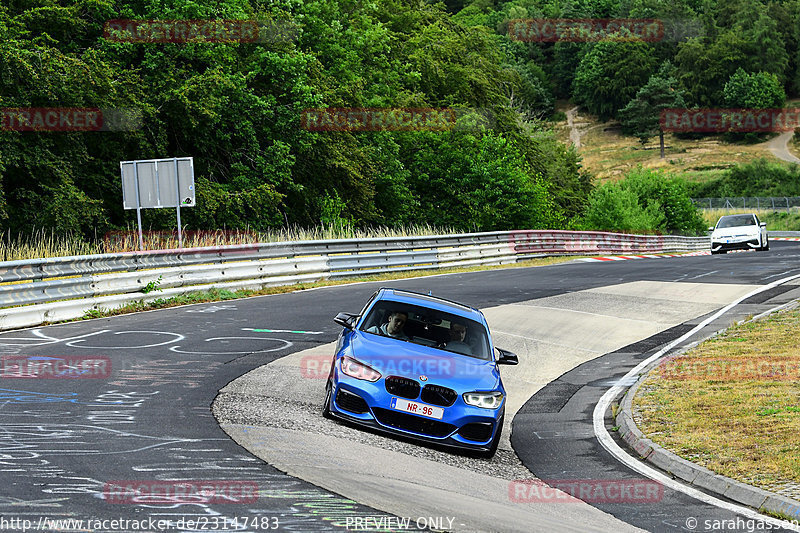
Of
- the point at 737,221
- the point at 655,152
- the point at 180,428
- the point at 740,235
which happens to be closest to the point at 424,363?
the point at 180,428

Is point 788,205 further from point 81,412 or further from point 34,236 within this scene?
point 81,412

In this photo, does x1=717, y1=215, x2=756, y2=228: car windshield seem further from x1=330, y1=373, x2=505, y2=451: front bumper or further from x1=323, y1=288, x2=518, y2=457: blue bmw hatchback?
x1=330, y1=373, x2=505, y2=451: front bumper

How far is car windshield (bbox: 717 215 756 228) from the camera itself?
40938mm

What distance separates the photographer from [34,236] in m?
29.5

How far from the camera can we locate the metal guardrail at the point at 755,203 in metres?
89.3

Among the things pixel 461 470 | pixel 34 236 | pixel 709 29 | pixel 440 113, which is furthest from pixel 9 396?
pixel 709 29

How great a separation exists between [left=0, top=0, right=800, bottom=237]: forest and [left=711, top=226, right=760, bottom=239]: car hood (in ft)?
32.4

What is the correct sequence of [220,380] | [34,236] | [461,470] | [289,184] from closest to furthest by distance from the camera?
[461,470]
[220,380]
[34,236]
[289,184]

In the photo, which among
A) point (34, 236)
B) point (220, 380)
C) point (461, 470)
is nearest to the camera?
point (461, 470)

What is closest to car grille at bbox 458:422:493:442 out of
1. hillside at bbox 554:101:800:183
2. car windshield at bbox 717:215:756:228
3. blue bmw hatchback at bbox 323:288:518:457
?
blue bmw hatchback at bbox 323:288:518:457

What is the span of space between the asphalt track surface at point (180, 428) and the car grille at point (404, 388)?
1.38m

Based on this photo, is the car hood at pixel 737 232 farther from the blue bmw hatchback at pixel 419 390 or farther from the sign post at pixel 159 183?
the blue bmw hatchback at pixel 419 390

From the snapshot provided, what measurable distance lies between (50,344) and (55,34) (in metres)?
25.7

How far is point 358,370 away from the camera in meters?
9.16
